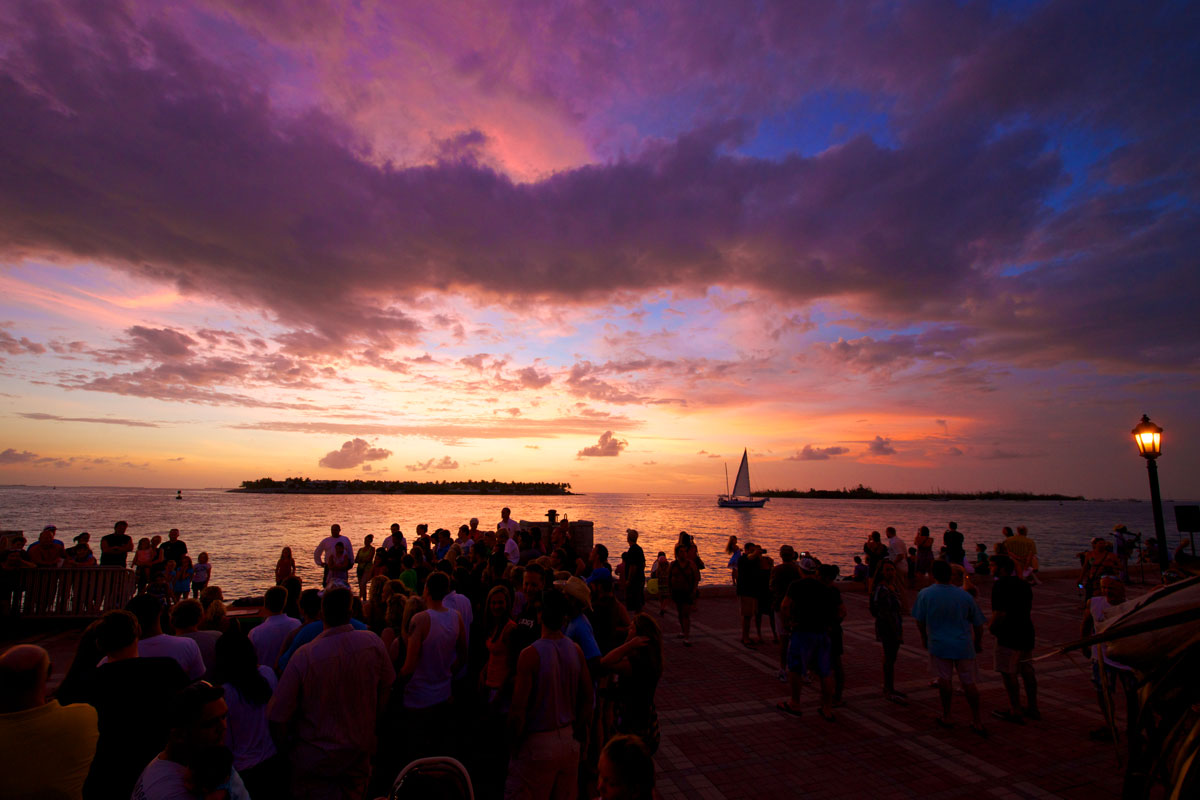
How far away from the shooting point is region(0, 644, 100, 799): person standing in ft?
7.55

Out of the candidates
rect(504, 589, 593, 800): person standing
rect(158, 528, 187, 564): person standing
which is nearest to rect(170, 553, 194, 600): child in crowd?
rect(158, 528, 187, 564): person standing

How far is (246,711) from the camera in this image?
352 centimetres

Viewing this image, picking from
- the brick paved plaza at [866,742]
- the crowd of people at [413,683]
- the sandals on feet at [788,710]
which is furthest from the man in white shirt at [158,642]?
the sandals on feet at [788,710]

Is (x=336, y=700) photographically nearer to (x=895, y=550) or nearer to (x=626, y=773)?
(x=626, y=773)

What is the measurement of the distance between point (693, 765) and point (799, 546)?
162 ft

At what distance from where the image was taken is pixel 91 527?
53.8 metres

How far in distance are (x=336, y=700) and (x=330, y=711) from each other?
73 mm

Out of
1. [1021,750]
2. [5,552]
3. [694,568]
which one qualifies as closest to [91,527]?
[5,552]

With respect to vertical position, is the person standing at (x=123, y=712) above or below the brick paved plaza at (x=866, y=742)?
above

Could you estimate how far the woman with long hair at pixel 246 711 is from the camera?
3.46 meters

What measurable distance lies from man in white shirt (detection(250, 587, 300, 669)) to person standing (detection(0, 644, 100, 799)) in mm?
1885

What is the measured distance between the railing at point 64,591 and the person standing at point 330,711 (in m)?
9.56

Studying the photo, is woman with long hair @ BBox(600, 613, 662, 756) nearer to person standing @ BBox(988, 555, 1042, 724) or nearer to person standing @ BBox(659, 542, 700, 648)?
person standing @ BBox(988, 555, 1042, 724)

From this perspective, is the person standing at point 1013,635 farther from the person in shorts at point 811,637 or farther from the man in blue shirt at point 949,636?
the person in shorts at point 811,637
